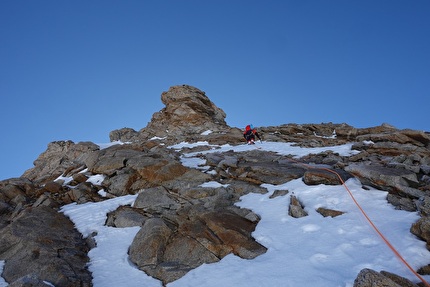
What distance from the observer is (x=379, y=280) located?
608cm

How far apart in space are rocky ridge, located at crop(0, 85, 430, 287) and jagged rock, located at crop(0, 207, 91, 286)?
36mm

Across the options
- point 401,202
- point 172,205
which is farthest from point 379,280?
point 172,205

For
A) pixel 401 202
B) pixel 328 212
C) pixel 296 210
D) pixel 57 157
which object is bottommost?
pixel 328 212

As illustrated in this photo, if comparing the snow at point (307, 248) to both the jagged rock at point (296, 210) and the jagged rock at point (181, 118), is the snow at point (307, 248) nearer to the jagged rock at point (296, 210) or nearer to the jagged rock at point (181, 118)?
the jagged rock at point (296, 210)

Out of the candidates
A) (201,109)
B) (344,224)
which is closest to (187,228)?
(344,224)

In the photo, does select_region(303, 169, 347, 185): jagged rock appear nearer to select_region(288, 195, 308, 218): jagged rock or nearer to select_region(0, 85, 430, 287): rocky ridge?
select_region(0, 85, 430, 287): rocky ridge

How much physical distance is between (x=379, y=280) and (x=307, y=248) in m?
2.73

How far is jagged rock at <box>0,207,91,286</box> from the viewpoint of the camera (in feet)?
29.2

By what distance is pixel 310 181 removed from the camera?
520 inches

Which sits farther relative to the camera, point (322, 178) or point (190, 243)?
point (322, 178)

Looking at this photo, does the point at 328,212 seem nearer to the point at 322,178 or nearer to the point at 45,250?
the point at 322,178

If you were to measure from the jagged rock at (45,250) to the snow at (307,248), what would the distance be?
1.62ft

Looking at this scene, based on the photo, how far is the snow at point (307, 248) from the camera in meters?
7.47

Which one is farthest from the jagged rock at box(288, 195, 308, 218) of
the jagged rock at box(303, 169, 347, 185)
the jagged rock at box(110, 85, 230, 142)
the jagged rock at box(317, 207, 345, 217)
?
the jagged rock at box(110, 85, 230, 142)
